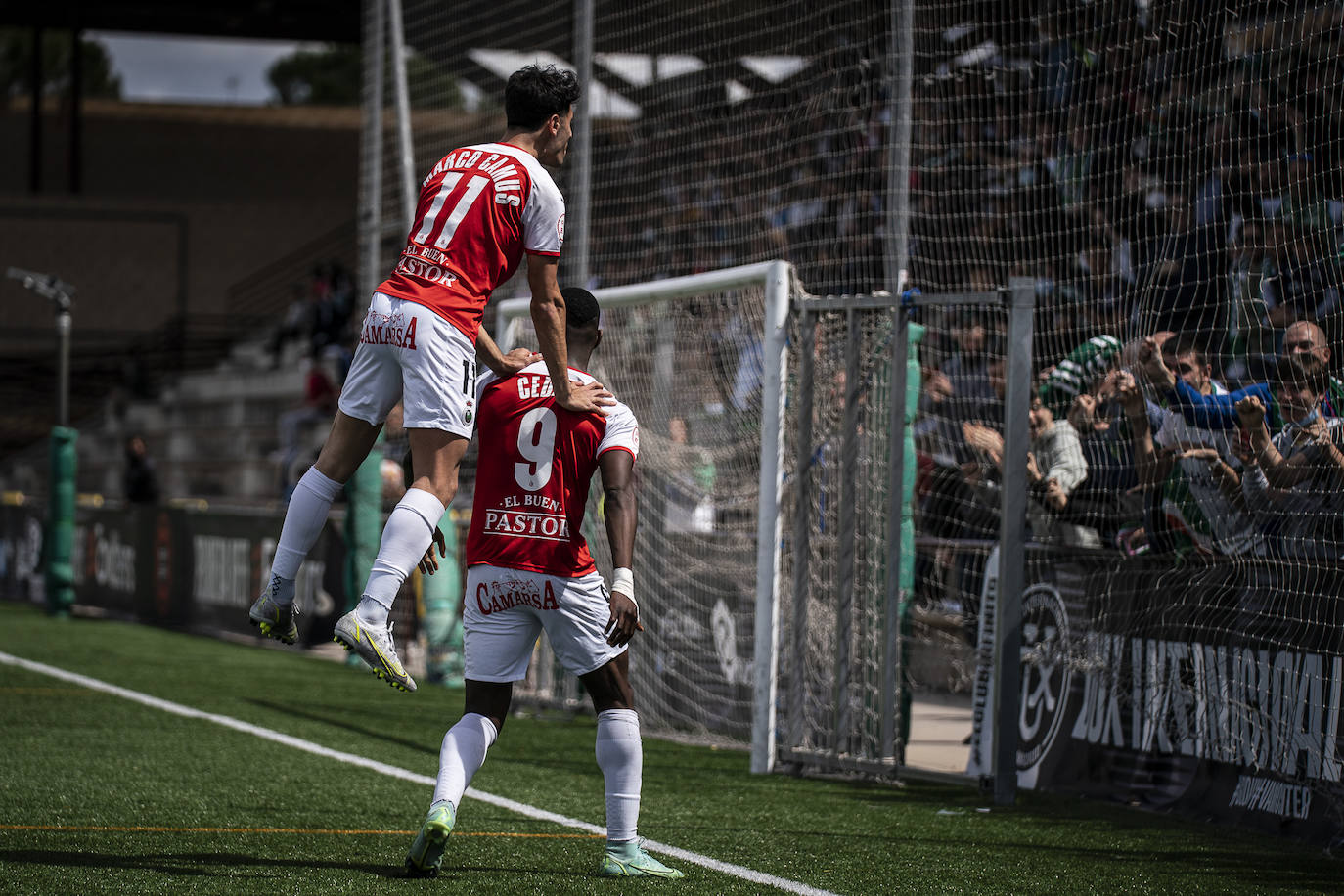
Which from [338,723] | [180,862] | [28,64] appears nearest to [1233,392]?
[180,862]

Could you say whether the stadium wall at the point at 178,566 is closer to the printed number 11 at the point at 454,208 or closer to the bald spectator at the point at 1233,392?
the bald spectator at the point at 1233,392

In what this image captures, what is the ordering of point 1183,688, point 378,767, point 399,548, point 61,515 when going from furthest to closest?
point 61,515, point 378,767, point 1183,688, point 399,548

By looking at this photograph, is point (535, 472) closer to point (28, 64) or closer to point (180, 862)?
point (180, 862)

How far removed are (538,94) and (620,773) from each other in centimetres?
213

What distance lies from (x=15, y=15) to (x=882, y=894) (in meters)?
32.3

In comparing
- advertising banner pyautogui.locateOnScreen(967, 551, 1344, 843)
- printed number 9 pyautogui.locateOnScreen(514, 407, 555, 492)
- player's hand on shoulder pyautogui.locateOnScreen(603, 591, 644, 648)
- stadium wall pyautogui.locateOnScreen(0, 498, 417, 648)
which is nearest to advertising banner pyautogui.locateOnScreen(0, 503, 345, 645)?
stadium wall pyautogui.locateOnScreen(0, 498, 417, 648)

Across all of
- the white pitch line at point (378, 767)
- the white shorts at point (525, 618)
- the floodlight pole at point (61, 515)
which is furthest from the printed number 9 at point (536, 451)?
the floodlight pole at point (61, 515)

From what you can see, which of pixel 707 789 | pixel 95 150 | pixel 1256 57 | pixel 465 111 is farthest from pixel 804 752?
pixel 95 150

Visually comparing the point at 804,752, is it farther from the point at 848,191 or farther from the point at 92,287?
the point at 92,287

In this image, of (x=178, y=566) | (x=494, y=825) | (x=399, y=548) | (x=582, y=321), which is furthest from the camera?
(x=178, y=566)

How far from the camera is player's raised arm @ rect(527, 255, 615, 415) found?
4738 mm

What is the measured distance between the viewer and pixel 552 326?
15.5ft

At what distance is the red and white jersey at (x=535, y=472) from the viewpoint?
15.9ft

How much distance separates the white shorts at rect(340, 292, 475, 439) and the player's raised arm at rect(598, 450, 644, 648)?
46cm
